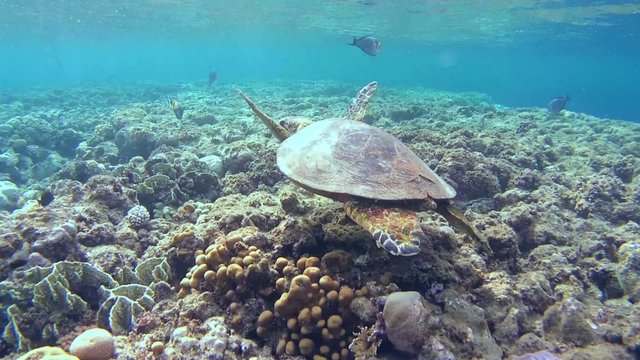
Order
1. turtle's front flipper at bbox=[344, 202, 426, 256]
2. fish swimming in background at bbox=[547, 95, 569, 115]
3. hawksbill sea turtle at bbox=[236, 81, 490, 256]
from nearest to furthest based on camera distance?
turtle's front flipper at bbox=[344, 202, 426, 256], hawksbill sea turtle at bbox=[236, 81, 490, 256], fish swimming in background at bbox=[547, 95, 569, 115]

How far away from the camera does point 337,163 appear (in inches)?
153

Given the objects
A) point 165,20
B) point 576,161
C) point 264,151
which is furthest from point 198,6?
point 576,161

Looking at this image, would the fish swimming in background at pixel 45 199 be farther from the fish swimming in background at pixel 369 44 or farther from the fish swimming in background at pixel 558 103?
the fish swimming in background at pixel 558 103

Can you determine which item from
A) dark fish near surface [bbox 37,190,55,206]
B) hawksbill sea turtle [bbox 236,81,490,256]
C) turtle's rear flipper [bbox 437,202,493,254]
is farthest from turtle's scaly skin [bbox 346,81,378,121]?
dark fish near surface [bbox 37,190,55,206]

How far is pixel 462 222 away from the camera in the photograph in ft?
12.4

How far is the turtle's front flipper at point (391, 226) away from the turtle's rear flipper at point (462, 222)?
0.60 metres

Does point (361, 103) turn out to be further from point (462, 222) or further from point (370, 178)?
point (462, 222)

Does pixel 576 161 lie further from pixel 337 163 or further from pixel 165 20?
pixel 165 20

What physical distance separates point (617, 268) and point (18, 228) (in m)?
7.79

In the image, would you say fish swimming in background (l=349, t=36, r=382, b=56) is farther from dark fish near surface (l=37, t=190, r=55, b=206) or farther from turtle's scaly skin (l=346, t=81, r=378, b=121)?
dark fish near surface (l=37, t=190, r=55, b=206)

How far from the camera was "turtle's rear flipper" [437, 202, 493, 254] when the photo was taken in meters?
3.70

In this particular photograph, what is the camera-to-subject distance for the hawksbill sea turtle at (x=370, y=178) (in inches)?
133

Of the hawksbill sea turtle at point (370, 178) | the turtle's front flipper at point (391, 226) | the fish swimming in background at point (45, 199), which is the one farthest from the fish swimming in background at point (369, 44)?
the turtle's front flipper at point (391, 226)

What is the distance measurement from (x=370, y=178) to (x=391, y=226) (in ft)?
2.21
